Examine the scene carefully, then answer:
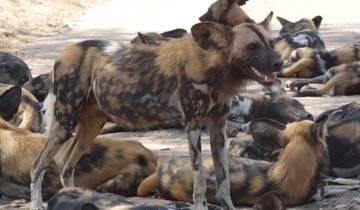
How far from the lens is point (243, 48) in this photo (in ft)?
16.5

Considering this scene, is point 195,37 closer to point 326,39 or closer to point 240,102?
point 240,102

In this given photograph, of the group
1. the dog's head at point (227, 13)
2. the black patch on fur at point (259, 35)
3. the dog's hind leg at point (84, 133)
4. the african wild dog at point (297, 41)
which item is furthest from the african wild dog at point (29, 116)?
the african wild dog at point (297, 41)

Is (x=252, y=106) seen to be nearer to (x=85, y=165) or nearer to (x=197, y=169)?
(x=85, y=165)

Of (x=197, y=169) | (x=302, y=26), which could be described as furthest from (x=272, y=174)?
(x=302, y=26)

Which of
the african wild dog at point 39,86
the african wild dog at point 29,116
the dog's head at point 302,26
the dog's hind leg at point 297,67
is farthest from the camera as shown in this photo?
the dog's head at point 302,26

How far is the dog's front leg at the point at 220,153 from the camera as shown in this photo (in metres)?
5.29

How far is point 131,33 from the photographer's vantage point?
16172 millimetres

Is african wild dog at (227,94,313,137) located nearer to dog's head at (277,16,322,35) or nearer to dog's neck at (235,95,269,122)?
dog's neck at (235,95,269,122)

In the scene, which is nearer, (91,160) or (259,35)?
(259,35)

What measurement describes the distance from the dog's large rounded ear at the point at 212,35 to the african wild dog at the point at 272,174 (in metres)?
0.80

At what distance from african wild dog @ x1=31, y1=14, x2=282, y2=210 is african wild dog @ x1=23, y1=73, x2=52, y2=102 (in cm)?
292

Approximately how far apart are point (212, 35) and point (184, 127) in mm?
559

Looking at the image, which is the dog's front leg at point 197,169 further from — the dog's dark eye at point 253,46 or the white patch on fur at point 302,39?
the white patch on fur at point 302,39

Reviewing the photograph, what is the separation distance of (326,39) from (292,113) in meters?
6.86
